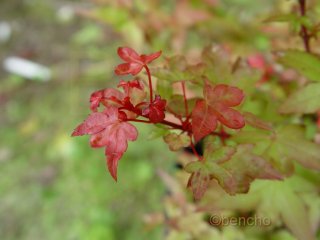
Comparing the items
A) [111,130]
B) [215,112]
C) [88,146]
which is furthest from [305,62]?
[88,146]

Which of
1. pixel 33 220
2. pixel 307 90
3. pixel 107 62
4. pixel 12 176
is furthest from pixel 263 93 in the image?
pixel 107 62

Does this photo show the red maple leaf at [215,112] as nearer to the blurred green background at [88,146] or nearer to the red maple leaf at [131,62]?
the red maple leaf at [131,62]

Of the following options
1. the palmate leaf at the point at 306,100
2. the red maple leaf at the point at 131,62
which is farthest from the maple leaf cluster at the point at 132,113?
the palmate leaf at the point at 306,100

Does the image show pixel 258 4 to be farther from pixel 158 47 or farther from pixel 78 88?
pixel 78 88

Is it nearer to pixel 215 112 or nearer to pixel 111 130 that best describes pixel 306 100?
pixel 215 112

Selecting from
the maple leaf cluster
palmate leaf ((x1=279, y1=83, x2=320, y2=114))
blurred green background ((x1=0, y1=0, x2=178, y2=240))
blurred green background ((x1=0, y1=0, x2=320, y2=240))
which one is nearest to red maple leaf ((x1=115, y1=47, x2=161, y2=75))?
the maple leaf cluster
